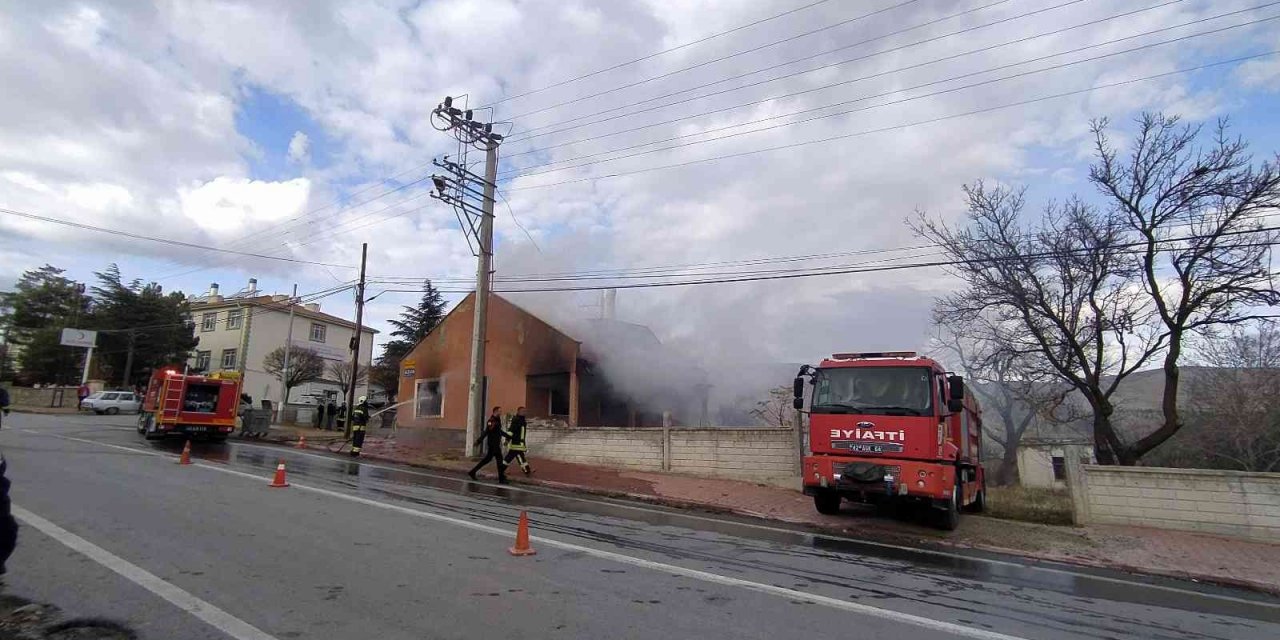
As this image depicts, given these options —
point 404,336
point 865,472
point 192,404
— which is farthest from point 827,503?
point 404,336

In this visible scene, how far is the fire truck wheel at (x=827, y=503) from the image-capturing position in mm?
11361

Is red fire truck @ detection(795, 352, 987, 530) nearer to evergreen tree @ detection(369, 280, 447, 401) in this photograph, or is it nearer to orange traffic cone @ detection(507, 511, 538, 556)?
orange traffic cone @ detection(507, 511, 538, 556)

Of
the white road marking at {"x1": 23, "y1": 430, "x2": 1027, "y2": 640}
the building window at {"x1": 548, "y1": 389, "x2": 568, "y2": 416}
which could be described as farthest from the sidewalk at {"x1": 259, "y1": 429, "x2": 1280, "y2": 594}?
the building window at {"x1": 548, "y1": 389, "x2": 568, "y2": 416}

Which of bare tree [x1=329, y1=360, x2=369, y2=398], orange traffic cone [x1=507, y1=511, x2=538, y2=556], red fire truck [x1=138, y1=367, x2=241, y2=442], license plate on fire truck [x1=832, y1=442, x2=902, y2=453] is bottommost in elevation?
orange traffic cone [x1=507, y1=511, x2=538, y2=556]

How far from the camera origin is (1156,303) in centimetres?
1375

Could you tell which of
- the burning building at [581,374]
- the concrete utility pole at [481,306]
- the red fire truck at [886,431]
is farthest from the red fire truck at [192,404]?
the red fire truck at [886,431]

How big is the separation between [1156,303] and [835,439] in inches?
336

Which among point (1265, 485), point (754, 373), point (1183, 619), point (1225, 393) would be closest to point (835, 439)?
point (1183, 619)

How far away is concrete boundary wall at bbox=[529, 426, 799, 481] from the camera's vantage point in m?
14.4

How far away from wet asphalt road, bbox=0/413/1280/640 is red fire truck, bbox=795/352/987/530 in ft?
4.02

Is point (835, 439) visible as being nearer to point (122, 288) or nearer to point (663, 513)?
point (663, 513)

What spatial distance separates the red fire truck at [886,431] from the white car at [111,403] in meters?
42.1

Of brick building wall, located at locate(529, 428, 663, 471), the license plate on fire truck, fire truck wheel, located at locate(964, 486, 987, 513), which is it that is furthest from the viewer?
brick building wall, located at locate(529, 428, 663, 471)

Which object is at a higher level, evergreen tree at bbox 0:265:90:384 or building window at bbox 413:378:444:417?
evergreen tree at bbox 0:265:90:384
